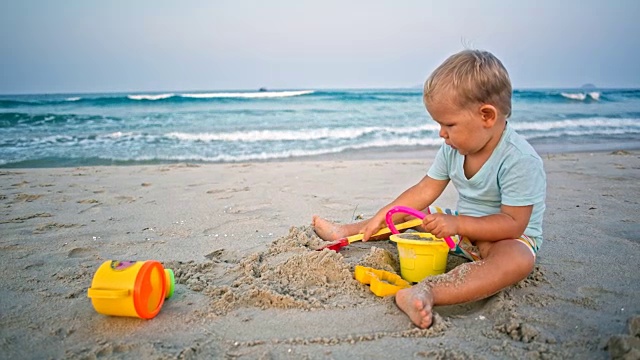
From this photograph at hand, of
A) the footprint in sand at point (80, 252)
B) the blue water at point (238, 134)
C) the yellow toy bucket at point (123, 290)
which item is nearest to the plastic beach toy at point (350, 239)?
the yellow toy bucket at point (123, 290)

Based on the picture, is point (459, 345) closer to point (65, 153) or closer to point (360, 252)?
point (360, 252)

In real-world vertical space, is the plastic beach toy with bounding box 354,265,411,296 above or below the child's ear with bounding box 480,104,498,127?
below

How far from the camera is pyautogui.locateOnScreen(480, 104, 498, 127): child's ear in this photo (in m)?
2.01

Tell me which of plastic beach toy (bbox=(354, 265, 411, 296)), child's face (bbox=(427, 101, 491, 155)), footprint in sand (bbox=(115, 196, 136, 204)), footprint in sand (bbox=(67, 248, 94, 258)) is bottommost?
footprint in sand (bbox=(115, 196, 136, 204))

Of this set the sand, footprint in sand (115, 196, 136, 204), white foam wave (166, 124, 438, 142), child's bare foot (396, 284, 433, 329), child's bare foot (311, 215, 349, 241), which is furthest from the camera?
white foam wave (166, 124, 438, 142)

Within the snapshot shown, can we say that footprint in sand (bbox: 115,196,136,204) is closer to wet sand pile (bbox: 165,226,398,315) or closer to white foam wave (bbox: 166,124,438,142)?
→ wet sand pile (bbox: 165,226,398,315)

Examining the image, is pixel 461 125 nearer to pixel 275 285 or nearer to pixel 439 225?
pixel 439 225

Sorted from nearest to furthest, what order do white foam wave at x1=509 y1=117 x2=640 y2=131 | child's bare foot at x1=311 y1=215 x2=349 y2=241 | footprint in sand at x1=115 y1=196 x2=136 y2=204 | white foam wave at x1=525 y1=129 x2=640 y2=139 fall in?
child's bare foot at x1=311 y1=215 x2=349 y2=241, footprint in sand at x1=115 y1=196 x2=136 y2=204, white foam wave at x1=525 y1=129 x2=640 y2=139, white foam wave at x1=509 y1=117 x2=640 y2=131

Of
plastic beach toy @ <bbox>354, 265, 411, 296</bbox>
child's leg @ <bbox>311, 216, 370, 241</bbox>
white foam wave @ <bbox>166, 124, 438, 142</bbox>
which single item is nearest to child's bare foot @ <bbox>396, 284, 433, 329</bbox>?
plastic beach toy @ <bbox>354, 265, 411, 296</bbox>

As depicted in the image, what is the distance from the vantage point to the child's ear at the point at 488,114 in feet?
6.59

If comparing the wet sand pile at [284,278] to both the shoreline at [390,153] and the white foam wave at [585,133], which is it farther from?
the white foam wave at [585,133]

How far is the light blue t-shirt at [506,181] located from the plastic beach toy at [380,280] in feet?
1.84

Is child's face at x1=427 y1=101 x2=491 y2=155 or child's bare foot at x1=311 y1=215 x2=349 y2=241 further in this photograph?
child's bare foot at x1=311 y1=215 x2=349 y2=241

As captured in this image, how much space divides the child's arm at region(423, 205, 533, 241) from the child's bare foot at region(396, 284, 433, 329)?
261 mm
